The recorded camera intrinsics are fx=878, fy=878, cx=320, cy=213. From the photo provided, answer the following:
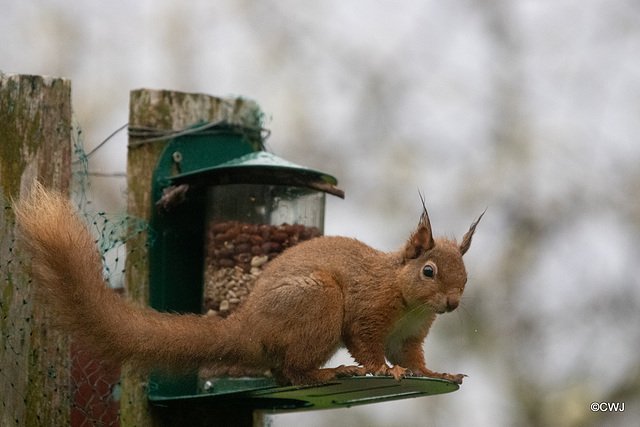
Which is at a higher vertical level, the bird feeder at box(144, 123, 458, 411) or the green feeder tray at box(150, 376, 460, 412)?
the bird feeder at box(144, 123, 458, 411)

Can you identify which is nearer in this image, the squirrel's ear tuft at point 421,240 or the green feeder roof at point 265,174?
the squirrel's ear tuft at point 421,240

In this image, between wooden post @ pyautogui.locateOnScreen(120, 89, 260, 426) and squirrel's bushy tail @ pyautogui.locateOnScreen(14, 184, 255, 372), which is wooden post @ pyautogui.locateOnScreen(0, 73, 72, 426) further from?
wooden post @ pyautogui.locateOnScreen(120, 89, 260, 426)

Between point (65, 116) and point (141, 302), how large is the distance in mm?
904

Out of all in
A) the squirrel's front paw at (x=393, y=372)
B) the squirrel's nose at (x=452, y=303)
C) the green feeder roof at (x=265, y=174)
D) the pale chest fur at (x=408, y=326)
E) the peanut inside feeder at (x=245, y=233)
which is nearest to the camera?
the squirrel's front paw at (x=393, y=372)

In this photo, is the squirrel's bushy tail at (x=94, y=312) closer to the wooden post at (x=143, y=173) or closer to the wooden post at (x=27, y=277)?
the wooden post at (x=27, y=277)

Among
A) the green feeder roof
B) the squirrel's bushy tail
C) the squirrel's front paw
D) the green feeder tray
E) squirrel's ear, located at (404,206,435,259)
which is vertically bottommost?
the green feeder tray

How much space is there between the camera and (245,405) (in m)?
3.53

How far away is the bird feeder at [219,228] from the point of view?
3547 millimetres

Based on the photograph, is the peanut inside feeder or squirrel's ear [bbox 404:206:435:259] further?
the peanut inside feeder

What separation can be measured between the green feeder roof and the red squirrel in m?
0.35

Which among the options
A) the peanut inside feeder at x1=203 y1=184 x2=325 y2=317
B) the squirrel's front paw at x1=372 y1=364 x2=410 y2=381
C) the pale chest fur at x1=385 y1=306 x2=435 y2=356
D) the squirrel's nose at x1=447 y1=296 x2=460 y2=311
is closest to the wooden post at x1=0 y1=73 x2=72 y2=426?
the peanut inside feeder at x1=203 y1=184 x2=325 y2=317

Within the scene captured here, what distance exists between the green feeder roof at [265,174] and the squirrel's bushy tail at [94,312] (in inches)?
27.4

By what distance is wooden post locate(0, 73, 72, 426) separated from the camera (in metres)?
2.89

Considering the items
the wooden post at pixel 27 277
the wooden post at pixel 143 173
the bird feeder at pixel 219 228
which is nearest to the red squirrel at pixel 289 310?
the wooden post at pixel 27 277
